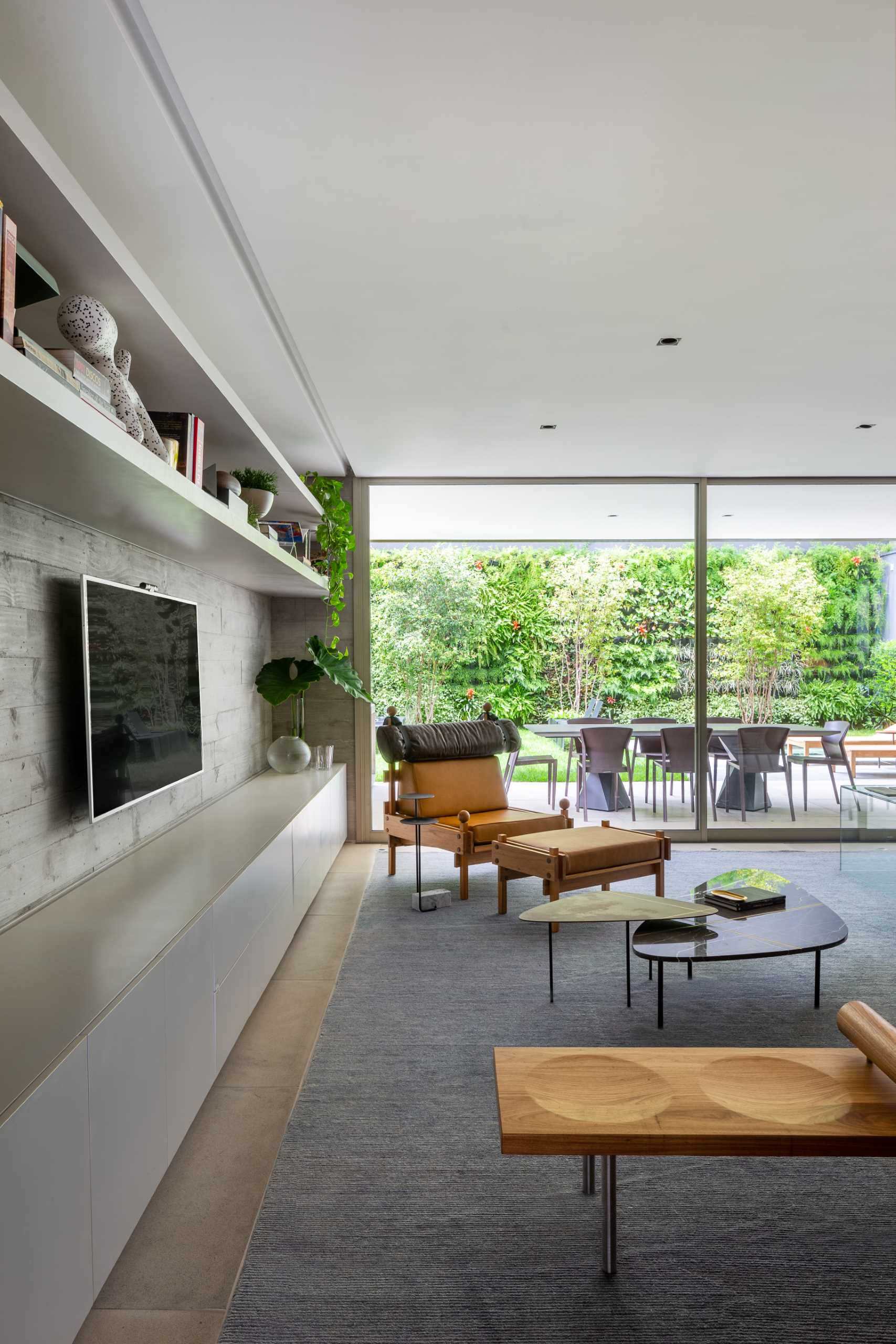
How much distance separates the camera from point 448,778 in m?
5.34

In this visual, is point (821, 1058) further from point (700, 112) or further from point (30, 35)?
point (30, 35)

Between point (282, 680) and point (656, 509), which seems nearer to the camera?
point (282, 680)

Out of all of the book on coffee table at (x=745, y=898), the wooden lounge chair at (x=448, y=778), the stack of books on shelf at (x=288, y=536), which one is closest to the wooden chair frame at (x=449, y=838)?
the wooden lounge chair at (x=448, y=778)

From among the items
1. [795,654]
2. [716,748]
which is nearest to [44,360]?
[716,748]

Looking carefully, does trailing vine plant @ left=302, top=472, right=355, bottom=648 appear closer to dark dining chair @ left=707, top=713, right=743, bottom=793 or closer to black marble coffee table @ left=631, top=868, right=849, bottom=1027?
dark dining chair @ left=707, top=713, right=743, bottom=793

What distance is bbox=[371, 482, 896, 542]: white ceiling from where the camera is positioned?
21.4ft

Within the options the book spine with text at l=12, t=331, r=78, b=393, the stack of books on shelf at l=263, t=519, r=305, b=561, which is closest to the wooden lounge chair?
the stack of books on shelf at l=263, t=519, r=305, b=561

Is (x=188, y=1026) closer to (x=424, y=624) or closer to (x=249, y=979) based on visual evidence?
(x=249, y=979)

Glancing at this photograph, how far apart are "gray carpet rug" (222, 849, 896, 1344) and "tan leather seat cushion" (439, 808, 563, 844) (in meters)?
1.40

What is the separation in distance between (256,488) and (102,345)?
201 centimetres

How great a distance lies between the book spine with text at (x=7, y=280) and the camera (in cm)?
145

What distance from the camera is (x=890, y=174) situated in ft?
8.02

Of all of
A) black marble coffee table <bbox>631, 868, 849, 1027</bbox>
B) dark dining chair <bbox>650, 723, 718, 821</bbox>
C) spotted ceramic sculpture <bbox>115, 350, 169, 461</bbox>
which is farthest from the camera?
dark dining chair <bbox>650, 723, 718, 821</bbox>

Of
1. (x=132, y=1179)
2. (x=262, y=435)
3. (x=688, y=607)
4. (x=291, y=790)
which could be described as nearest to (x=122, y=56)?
(x=262, y=435)
